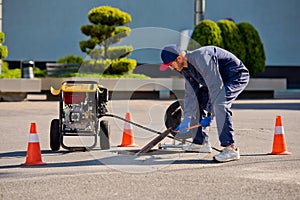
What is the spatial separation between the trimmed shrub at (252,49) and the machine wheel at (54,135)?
52.4 feet

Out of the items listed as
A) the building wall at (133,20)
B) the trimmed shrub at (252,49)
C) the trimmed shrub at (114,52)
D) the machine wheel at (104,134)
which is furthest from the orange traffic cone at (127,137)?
the building wall at (133,20)

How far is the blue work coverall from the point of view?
8.16 meters

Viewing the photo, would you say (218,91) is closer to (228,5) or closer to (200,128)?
(200,128)

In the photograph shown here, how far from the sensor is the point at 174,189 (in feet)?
21.6

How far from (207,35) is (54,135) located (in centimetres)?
1522

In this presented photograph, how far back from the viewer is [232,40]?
950 inches

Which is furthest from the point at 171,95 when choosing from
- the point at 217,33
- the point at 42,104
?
the point at 42,104

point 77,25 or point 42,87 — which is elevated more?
point 77,25

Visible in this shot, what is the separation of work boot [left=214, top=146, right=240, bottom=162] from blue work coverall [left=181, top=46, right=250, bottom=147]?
0.09 m

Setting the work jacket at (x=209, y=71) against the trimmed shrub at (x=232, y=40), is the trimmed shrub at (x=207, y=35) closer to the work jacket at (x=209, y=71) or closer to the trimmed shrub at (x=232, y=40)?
the trimmed shrub at (x=232, y=40)

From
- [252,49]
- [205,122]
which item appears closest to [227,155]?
[205,122]

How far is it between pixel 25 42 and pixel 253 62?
10.0 metres

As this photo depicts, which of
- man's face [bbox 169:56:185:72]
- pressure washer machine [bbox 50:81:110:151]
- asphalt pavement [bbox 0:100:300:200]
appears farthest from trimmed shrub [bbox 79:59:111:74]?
man's face [bbox 169:56:185:72]

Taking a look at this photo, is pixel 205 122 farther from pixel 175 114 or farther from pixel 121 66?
pixel 121 66
